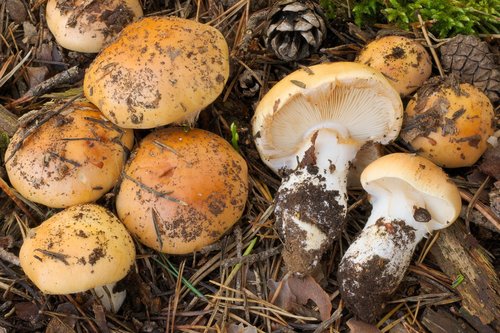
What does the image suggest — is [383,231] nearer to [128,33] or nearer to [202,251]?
[202,251]

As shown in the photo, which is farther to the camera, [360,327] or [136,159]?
[136,159]

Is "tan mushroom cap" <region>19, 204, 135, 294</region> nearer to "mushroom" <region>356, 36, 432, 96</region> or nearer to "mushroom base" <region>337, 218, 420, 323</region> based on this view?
"mushroom base" <region>337, 218, 420, 323</region>

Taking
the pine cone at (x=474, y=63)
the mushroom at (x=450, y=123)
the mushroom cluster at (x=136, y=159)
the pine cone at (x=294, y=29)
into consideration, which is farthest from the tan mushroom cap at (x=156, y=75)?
the pine cone at (x=474, y=63)

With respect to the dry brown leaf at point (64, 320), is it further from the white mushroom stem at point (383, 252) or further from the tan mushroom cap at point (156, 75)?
the white mushroom stem at point (383, 252)

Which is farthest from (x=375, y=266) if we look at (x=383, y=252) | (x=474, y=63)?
(x=474, y=63)

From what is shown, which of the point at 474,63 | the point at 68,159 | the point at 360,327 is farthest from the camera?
the point at 474,63

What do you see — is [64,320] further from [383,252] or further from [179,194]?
[383,252]
